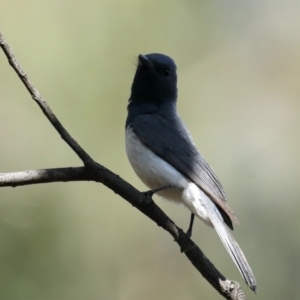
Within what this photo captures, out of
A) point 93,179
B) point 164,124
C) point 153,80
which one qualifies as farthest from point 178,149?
point 93,179

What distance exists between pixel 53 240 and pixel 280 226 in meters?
2.49

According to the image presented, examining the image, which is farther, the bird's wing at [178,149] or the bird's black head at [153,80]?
the bird's black head at [153,80]

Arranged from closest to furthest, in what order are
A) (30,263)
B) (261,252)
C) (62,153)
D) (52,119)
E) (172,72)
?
(52,119) < (172,72) < (30,263) < (62,153) < (261,252)

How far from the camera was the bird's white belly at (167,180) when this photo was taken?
3508 millimetres

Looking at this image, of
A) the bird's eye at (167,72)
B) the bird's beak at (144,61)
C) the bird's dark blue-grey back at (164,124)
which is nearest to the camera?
the bird's dark blue-grey back at (164,124)

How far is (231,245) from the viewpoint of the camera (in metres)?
3.20

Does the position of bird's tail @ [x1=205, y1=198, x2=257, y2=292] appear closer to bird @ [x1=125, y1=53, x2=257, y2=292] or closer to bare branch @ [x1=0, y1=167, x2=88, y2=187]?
bird @ [x1=125, y1=53, x2=257, y2=292]

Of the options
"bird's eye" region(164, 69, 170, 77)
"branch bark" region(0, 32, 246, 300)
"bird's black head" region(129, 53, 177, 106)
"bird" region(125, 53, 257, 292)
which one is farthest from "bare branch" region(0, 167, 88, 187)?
"bird's eye" region(164, 69, 170, 77)

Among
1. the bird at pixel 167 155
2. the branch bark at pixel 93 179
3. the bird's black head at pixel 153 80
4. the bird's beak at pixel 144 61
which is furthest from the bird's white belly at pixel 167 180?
the bird's beak at pixel 144 61

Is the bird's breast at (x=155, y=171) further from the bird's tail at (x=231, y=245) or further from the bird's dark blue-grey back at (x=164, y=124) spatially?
the bird's tail at (x=231, y=245)

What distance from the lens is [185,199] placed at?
140 inches

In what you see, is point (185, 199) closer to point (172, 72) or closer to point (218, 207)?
point (218, 207)

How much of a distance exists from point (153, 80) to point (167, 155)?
0.74m

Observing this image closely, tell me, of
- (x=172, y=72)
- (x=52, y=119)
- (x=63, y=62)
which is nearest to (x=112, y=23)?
(x=63, y=62)
